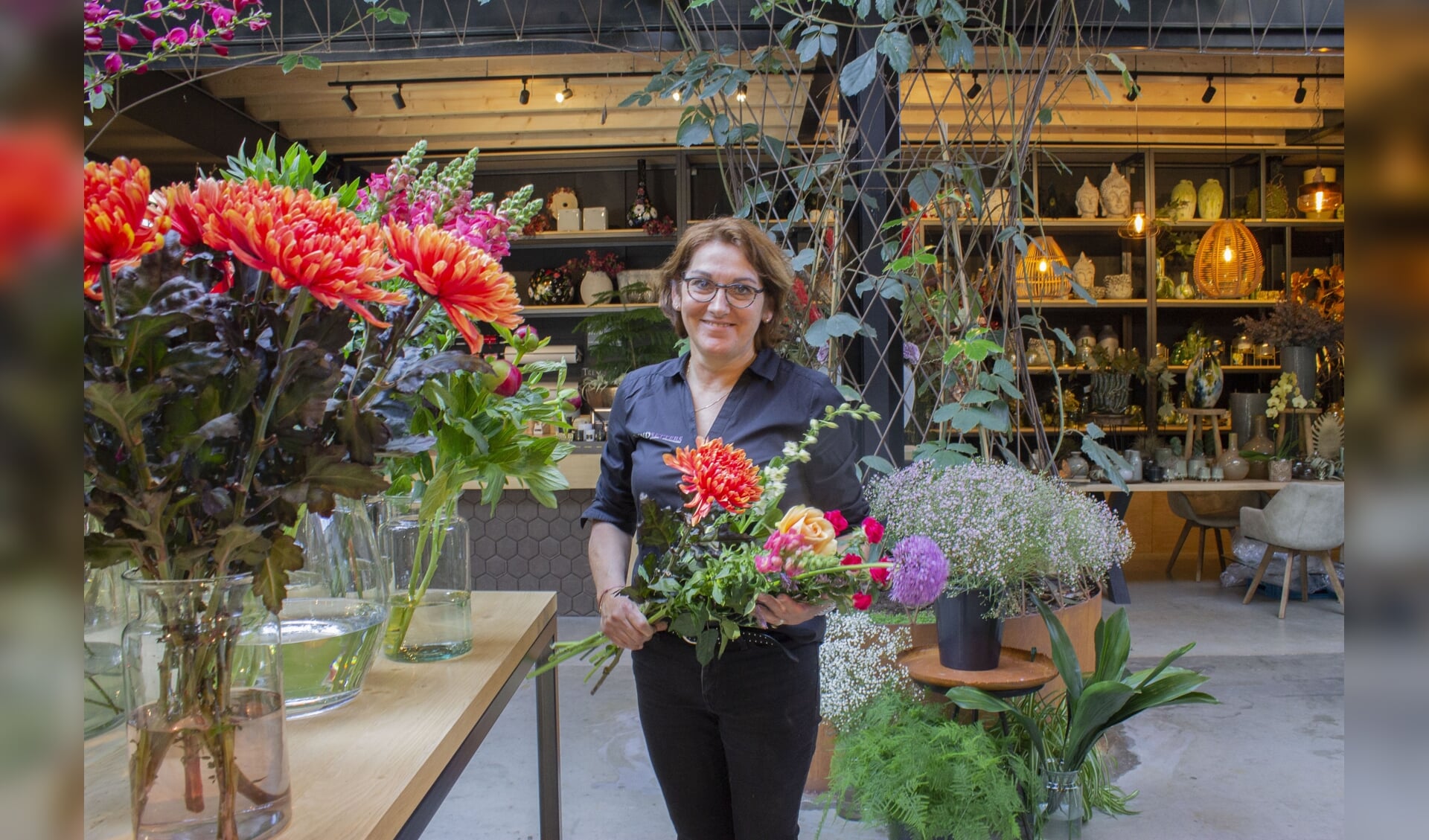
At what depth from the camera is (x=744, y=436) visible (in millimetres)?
1750

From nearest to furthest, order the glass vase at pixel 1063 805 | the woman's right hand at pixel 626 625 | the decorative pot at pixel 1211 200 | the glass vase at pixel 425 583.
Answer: the glass vase at pixel 425 583 < the woman's right hand at pixel 626 625 < the glass vase at pixel 1063 805 < the decorative pot at pixel 1211 200

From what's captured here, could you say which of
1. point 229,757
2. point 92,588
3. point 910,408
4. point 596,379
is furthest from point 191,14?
point 229,757

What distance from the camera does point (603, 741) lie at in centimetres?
373

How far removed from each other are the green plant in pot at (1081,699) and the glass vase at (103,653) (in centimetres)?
194

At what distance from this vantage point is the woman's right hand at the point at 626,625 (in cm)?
134

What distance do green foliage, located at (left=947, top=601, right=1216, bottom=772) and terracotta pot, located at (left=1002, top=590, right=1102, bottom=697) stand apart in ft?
0.47

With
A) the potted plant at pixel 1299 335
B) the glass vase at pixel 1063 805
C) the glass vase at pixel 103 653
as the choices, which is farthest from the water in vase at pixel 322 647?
the potted plant at pixel 1299 335

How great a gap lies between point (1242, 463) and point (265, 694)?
20.3ft

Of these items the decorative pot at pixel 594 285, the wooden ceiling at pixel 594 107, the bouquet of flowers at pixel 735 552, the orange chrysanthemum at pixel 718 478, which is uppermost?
the wooden ceiling at pixel 594 107

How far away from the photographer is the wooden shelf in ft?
22.4

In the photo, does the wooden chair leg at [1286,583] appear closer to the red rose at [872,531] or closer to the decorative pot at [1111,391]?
the decorative pot at [1111,391]

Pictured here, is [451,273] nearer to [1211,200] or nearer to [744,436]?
[744,436]

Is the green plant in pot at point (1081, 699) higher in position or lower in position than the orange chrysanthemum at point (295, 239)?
lower

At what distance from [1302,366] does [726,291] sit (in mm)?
5653
